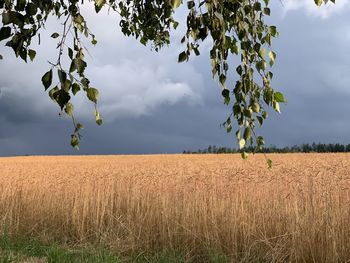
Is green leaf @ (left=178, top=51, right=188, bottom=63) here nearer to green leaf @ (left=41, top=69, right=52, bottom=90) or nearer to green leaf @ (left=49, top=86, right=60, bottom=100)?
green leaf @ (left=49, top=86, right=60, bottom=100)

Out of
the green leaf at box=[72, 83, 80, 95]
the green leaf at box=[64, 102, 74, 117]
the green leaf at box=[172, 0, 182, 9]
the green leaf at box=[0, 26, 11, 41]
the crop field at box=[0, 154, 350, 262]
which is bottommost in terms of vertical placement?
the crop field at box=[0, 154, 350, 262]

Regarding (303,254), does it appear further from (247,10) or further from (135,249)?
(247,10)

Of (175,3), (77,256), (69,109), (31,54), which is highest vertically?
(175,3)

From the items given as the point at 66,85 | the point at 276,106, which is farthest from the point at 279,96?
the point at 66,85

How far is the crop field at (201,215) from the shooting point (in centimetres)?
552

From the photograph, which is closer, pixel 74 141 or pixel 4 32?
pixel 4 32

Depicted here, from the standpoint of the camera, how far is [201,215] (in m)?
6.56

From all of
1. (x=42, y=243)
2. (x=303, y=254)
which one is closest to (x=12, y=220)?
(x=42, y=243)

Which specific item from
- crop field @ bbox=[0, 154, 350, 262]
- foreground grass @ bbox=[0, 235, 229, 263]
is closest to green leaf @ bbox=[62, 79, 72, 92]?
foreground grass @ bbox=[0, 235, 229, 263]

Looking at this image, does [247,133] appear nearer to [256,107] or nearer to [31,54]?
[256,107]

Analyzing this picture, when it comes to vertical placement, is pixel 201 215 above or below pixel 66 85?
below

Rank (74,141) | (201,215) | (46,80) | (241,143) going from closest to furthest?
(46,80)
(241,143)
(74,141)
(201,215)

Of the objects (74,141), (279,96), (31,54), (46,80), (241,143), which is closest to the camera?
(46,80)

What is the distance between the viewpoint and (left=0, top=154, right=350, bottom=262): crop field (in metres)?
5.52
